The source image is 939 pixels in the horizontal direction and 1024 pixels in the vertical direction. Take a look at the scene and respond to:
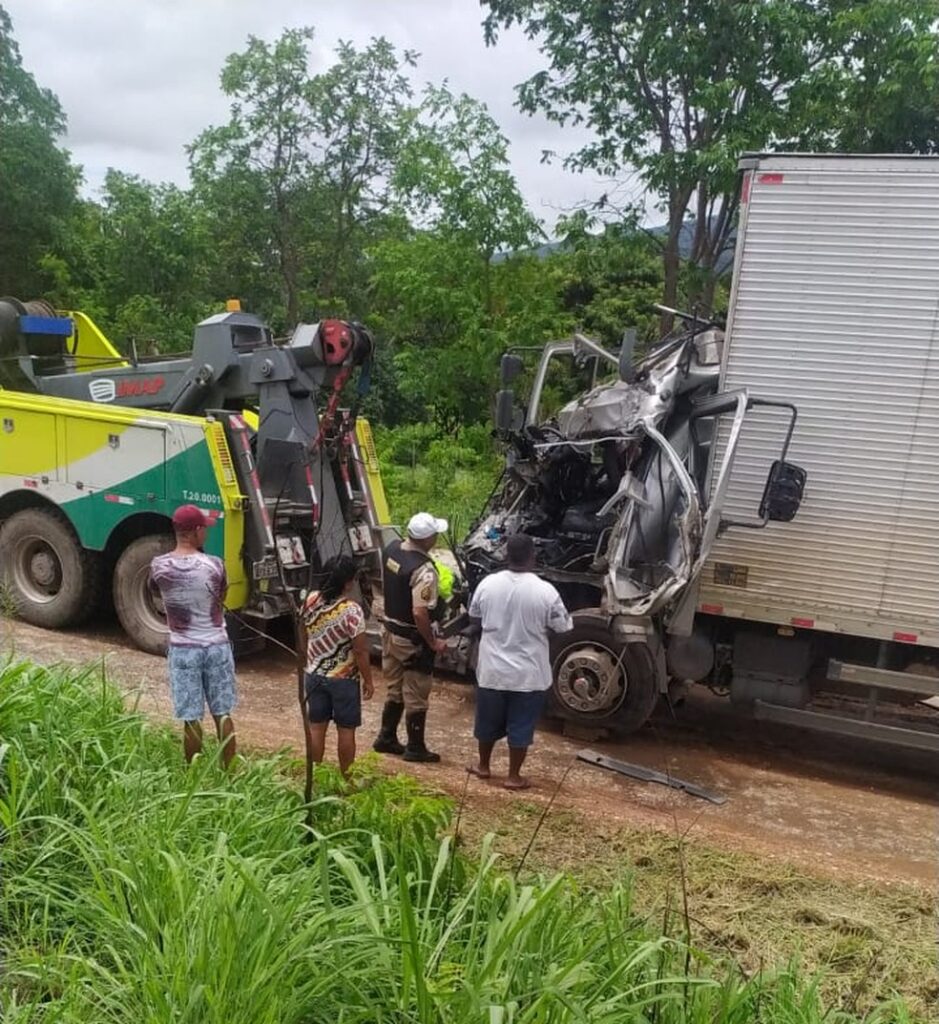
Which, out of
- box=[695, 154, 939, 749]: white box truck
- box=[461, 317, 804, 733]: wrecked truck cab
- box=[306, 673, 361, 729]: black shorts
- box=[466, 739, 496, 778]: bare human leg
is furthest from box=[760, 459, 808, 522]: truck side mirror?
box=[306, 673, 361, 729]: black shorts

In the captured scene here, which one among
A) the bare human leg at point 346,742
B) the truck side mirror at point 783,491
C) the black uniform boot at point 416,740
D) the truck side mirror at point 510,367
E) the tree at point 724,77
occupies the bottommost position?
the black uniform boot at point 416,740

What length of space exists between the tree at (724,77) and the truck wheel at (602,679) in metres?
6.09

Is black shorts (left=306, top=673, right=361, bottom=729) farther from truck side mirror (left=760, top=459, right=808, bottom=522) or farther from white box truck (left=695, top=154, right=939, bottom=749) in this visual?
truck side mirror (left=760, top=459, right=808, bottom=522)

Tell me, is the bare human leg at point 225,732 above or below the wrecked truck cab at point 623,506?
below

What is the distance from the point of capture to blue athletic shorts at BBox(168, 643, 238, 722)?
190 inches

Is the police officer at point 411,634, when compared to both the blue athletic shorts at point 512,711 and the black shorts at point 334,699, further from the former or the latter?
the black shorts at point 334,699

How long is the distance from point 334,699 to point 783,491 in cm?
296

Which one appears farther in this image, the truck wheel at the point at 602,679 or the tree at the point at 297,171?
the tree at the point at 297,171

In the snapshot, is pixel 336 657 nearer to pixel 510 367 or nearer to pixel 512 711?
pixel 512 711

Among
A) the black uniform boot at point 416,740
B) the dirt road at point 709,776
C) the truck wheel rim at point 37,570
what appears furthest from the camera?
the truck wheel rim at point 37,570

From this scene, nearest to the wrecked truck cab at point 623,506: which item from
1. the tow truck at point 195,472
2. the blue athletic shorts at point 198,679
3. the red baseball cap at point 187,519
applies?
the tow truck at point 195,472

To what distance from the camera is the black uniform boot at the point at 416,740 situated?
5.94 m

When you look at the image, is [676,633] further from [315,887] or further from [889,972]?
[315,887]

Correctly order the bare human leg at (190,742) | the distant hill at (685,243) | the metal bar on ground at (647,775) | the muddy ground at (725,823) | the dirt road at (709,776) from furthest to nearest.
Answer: the distant hill at (685,243)
the metal bar on ground at (647,775)
the dirt road at (709,776)
the bare human leg at (190,742)
the muddy ground at (725,823)
